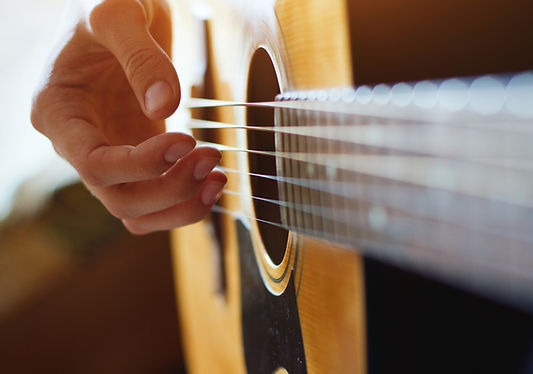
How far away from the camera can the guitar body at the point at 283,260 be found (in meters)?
0.42

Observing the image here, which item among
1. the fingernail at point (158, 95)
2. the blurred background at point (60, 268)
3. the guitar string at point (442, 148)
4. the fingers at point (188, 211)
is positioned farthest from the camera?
the blurred background at point (60, 268)

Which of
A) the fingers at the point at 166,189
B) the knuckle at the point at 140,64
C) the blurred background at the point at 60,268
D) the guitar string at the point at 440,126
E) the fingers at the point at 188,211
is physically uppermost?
the knuckle at the point at 140,64

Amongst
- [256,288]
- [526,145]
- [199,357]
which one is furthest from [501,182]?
[199,357]

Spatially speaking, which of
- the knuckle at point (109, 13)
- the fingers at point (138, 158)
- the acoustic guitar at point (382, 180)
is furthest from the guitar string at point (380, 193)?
the knuckle at point (109, 13)

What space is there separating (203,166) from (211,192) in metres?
0.10

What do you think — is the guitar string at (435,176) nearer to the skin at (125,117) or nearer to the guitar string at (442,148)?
the guitar string at (442,148)

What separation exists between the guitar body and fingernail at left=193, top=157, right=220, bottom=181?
85 millimetres

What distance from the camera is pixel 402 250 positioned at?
291mm

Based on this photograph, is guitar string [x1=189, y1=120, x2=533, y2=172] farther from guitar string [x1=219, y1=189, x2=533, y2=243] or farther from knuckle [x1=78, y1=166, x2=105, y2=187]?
knuckle [x1=78, y1=166, x2=105, y2=187]

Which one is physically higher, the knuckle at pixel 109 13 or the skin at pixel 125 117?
the knuckle at pixel 109 13

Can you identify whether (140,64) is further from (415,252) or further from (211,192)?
(415,252)

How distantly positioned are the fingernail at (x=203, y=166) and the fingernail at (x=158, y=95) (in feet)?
0.22

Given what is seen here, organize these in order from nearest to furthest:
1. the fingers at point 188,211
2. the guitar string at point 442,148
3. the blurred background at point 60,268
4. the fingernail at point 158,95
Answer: the guitar string at point 442,148 → the fingernail at point 158,95 → the fingers at point 188,211 → the blurred background at point 60,268

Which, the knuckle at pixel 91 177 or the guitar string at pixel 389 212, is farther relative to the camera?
the knuckle at pixel 91 177
